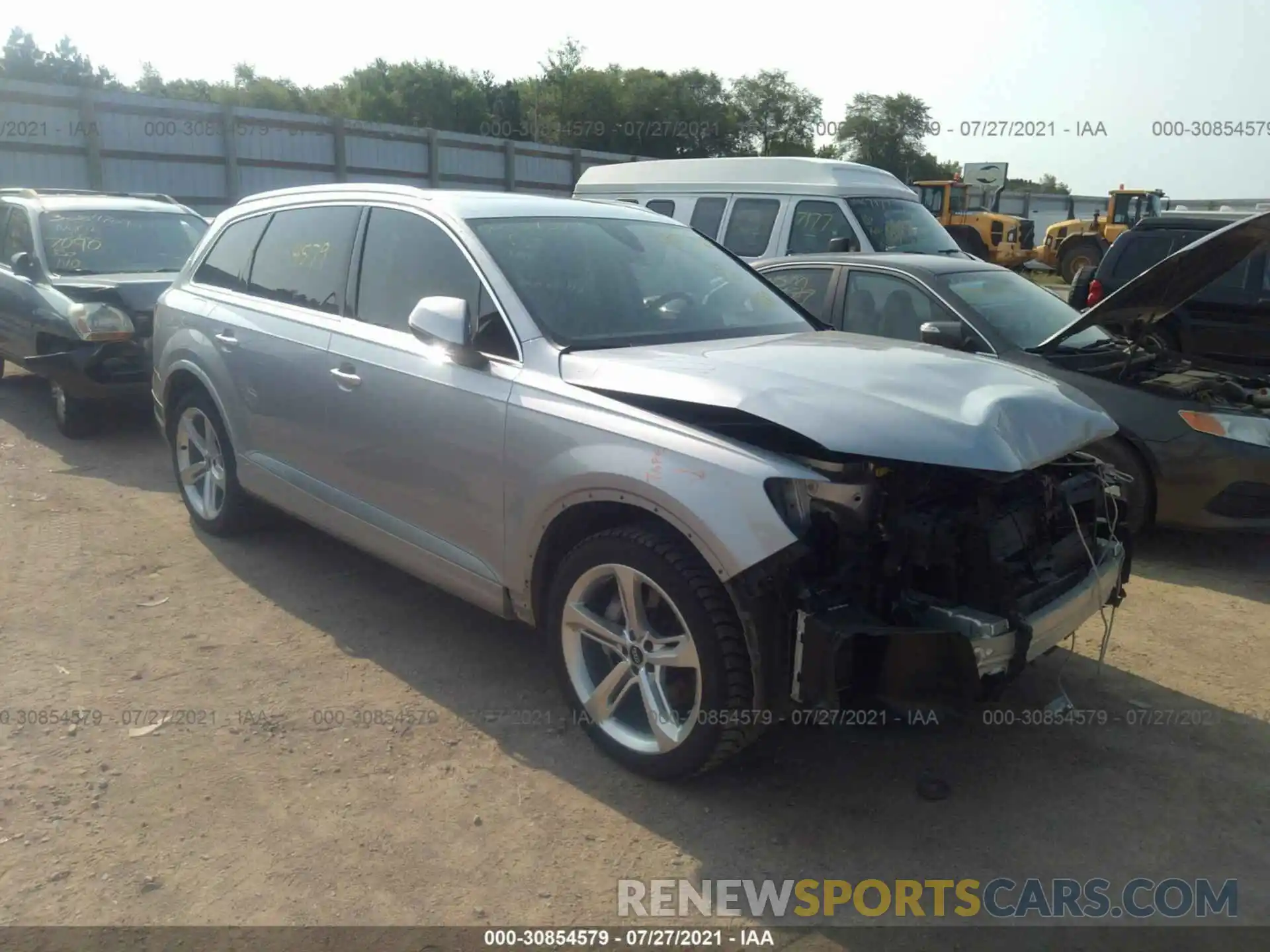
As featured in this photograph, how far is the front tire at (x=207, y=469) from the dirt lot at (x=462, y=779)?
566 millimetres

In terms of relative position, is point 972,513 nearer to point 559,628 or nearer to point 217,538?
point 559,628

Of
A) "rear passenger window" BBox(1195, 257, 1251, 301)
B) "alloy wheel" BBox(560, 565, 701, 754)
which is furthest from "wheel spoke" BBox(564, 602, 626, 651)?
"rear passenger window" BBox(1195, 257, 1251, 301)

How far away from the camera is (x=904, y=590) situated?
10.1ft

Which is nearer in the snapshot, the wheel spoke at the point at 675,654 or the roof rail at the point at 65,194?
the wheel spoke at the point at 675,654

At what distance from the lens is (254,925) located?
106 inches

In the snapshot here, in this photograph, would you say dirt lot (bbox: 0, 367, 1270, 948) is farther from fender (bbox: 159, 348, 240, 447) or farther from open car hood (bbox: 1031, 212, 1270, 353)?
open car hood (bbox: 1031, 212, 1270, 353)

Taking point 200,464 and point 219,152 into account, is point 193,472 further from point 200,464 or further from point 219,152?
point 219,152

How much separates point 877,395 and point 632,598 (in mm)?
995

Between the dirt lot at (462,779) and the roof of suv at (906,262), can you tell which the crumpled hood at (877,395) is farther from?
the roof of suv at (906,262)

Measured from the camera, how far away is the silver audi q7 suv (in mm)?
2922

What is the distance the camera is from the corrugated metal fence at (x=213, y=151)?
16406mm

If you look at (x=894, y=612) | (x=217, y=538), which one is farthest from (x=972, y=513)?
(x=217, y=538)

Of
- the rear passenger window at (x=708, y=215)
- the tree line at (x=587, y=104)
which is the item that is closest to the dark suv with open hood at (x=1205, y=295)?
the rear passenger window at (x=708, y=215)

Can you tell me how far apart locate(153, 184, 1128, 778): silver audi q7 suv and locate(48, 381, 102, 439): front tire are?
12.7ft
